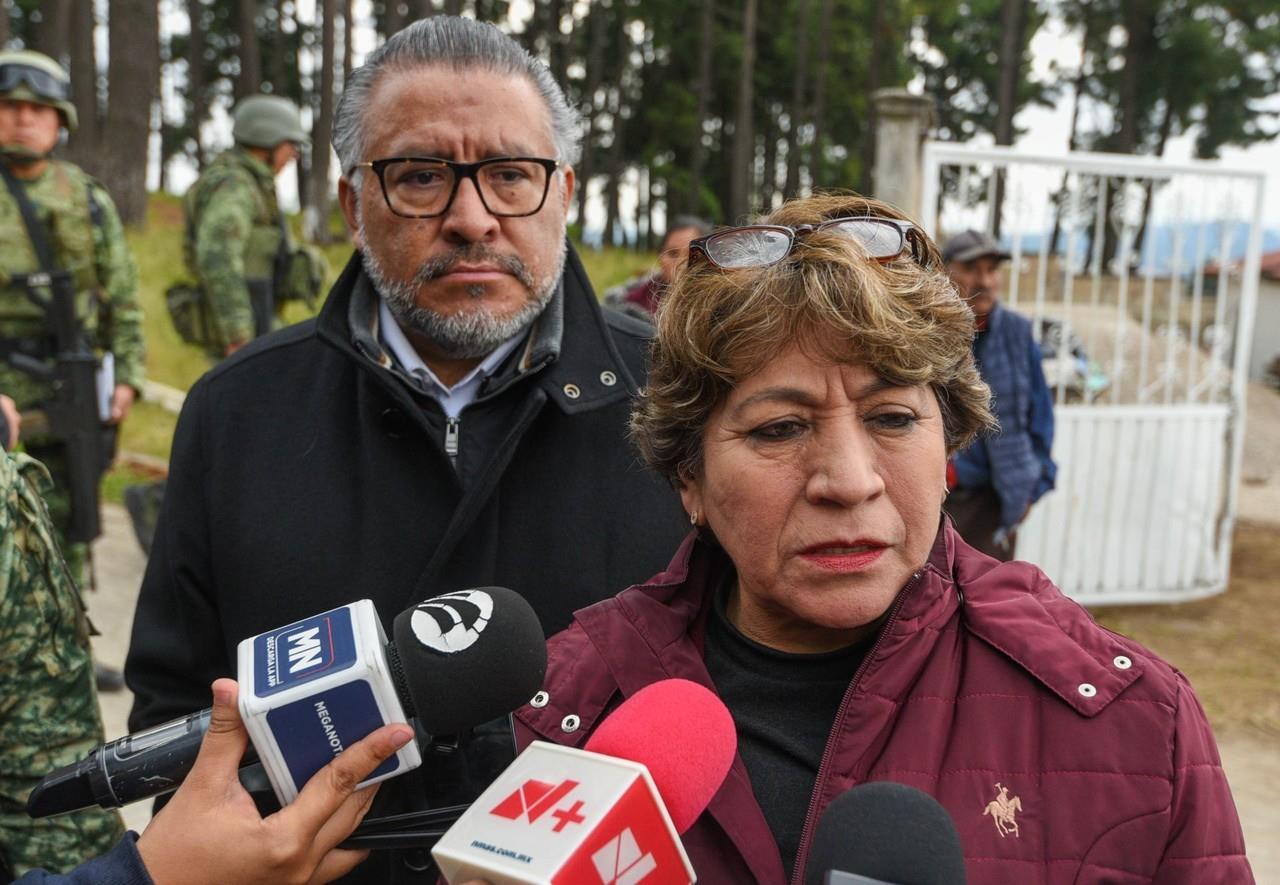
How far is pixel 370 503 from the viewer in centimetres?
219

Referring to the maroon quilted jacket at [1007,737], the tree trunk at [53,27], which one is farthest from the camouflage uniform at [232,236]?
the tree trunk at [53,27]

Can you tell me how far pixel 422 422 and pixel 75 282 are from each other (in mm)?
3569

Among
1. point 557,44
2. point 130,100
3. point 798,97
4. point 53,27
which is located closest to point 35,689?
point 130,100

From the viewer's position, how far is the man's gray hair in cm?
Answer: 227

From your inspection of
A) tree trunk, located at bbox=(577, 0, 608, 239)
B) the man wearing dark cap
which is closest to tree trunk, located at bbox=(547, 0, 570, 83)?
tree trunk, located at bbox=(577, 0, 608, 239)

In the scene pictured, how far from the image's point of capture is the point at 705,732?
1.39 meters

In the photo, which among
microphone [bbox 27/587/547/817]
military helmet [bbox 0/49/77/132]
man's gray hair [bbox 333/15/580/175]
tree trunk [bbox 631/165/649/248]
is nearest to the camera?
microphone [bbox 27/587/547/817]

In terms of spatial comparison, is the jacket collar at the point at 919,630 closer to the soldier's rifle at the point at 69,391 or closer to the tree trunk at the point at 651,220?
the soldier's rifle at the point at 69,391

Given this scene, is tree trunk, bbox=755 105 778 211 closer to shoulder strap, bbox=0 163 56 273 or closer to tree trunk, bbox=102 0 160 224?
tree trunk, bbox=102 0 160 224

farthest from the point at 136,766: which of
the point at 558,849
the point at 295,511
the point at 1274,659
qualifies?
the point at 1274,659

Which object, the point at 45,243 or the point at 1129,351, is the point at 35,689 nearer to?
the point at 45,243

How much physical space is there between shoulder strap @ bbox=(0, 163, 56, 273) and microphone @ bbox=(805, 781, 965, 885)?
15.2 feet

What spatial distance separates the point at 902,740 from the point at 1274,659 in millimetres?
6290

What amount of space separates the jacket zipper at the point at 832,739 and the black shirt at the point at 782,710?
23 millimetres
